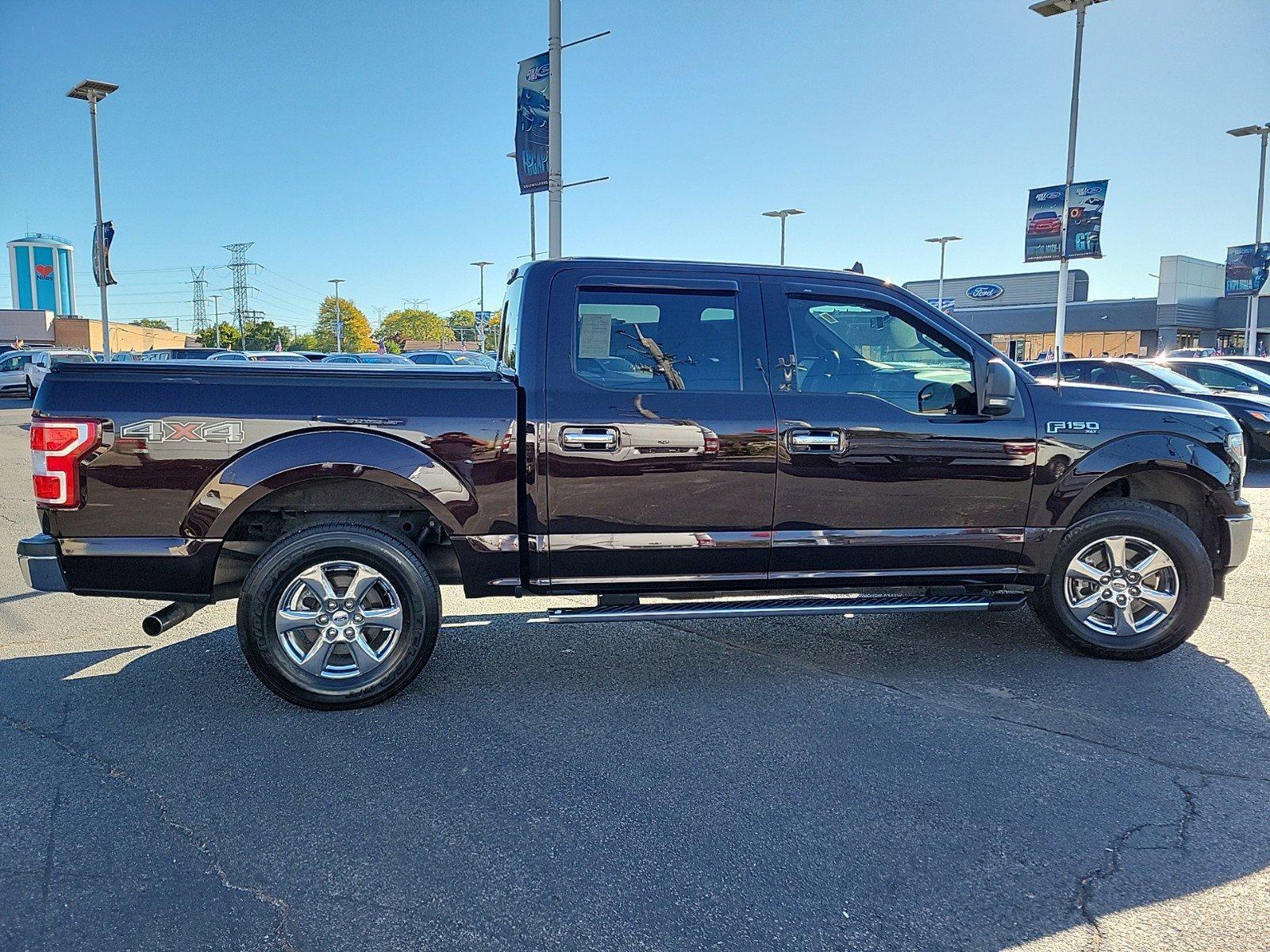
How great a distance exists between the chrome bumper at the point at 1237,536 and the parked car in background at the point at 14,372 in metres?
35.6

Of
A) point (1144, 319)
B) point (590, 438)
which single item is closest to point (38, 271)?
point (1144, 319)

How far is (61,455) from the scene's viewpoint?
152 inches

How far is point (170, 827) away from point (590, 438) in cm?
220

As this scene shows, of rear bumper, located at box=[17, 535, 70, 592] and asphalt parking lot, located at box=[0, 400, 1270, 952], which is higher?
rear bumper, located at box=[17, 535, 70, 592]

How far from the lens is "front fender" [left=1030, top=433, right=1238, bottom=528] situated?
183 inches

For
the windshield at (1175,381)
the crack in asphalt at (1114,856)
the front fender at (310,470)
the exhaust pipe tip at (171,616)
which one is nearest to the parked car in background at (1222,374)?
the windshield at (1175,381)

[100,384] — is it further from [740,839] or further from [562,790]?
[740,839]

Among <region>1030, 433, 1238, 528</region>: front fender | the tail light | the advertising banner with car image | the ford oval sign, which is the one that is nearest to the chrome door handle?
<region>1030, 433, 1238, 528</region>: front fender

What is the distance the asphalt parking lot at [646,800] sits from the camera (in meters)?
2.61

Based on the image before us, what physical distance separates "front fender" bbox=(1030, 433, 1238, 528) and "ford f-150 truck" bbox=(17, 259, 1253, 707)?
1 cm

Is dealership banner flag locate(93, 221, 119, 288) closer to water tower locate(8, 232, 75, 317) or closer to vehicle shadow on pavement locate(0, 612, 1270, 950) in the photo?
vehicle shadow on pavement locate(0, 612, 1270, 950)

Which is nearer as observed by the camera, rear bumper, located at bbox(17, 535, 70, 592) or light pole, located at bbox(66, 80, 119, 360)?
rear bumper, located at bbox(17, 535, 70, 592)

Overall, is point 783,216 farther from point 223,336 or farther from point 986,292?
point 223,336

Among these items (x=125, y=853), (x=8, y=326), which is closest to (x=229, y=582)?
(x=125, y=853)
